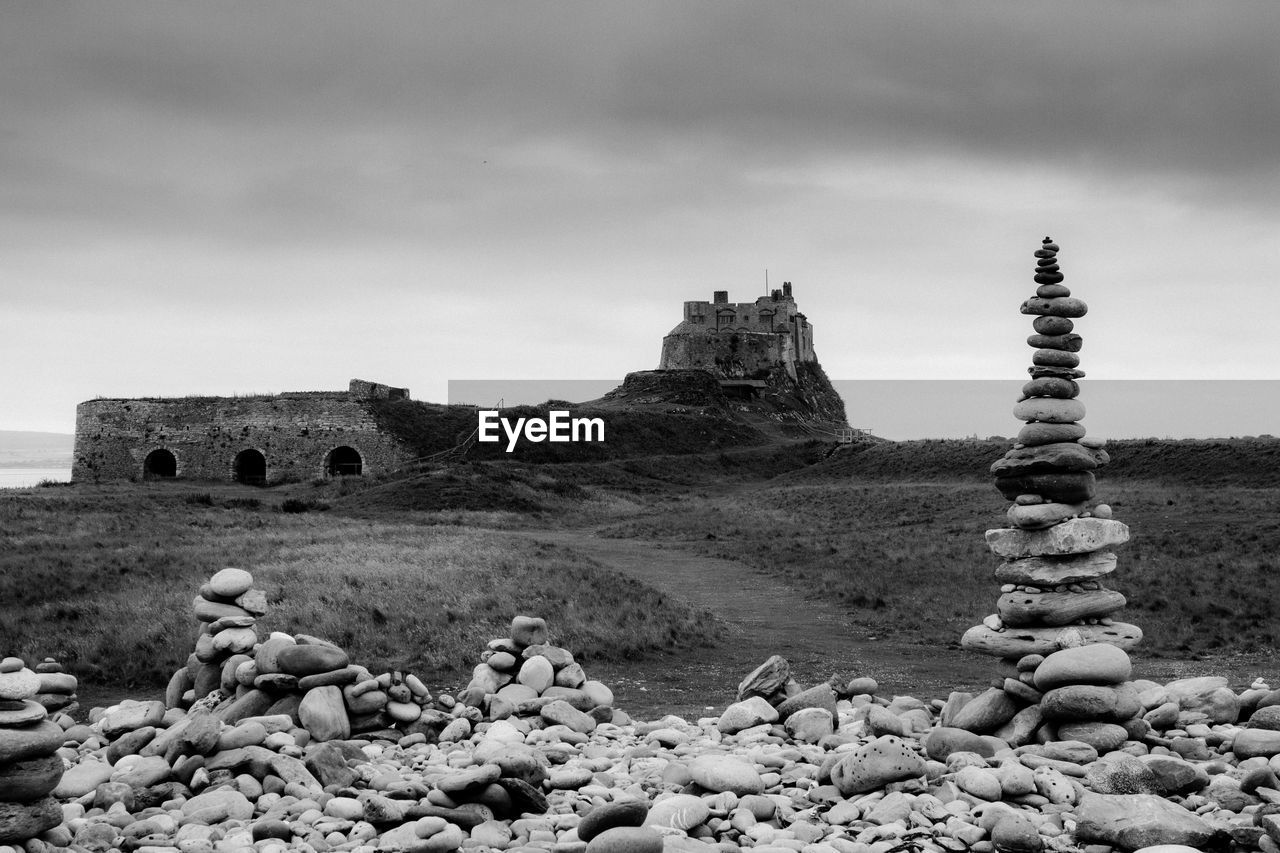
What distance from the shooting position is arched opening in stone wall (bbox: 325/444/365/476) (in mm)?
65375

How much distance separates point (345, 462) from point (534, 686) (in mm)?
55616

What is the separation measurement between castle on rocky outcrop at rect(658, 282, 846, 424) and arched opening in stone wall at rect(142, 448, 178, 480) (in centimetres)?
4357

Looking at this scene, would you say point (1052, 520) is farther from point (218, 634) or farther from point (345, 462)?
point (345, 462)

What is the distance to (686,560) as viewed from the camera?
32.6 metres

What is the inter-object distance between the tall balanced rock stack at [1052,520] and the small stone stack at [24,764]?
29.0 ft

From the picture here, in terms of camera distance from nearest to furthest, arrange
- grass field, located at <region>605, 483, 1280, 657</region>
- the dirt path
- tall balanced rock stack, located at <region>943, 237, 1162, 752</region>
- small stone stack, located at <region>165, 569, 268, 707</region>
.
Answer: tall balanced rock stack, located at <region>943, 237, 1162, 752</region> < small stone stack, located at <region>165, 569, 268, 707</region> < the dirt path < grass field, located at <region>605, 483, 1280, 657</region>

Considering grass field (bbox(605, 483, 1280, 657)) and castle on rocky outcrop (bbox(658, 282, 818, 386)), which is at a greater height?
castle on rocky outcrop (bbox(658, 282, 818, 386))

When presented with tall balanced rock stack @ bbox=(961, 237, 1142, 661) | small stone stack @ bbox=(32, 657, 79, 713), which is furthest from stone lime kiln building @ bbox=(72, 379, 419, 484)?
tall balanced rock stack @ bbox=(961, 237, 1142, 661)

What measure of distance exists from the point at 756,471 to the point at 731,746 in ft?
198

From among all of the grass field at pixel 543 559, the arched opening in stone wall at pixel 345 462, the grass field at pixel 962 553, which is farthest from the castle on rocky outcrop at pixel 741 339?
the grass field at pixel 962 553

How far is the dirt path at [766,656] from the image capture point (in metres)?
15.7

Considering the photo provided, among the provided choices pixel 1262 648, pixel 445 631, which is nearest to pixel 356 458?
pixel 445 631

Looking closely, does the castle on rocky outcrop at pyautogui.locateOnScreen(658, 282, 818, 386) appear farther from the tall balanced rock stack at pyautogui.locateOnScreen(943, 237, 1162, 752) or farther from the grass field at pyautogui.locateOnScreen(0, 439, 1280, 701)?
the tall balanced rock stack at pyautogui.locateOnScreen(943, 237, 1162, 752)

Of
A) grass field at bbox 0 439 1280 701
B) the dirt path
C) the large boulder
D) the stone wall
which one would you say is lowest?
the dirt path
